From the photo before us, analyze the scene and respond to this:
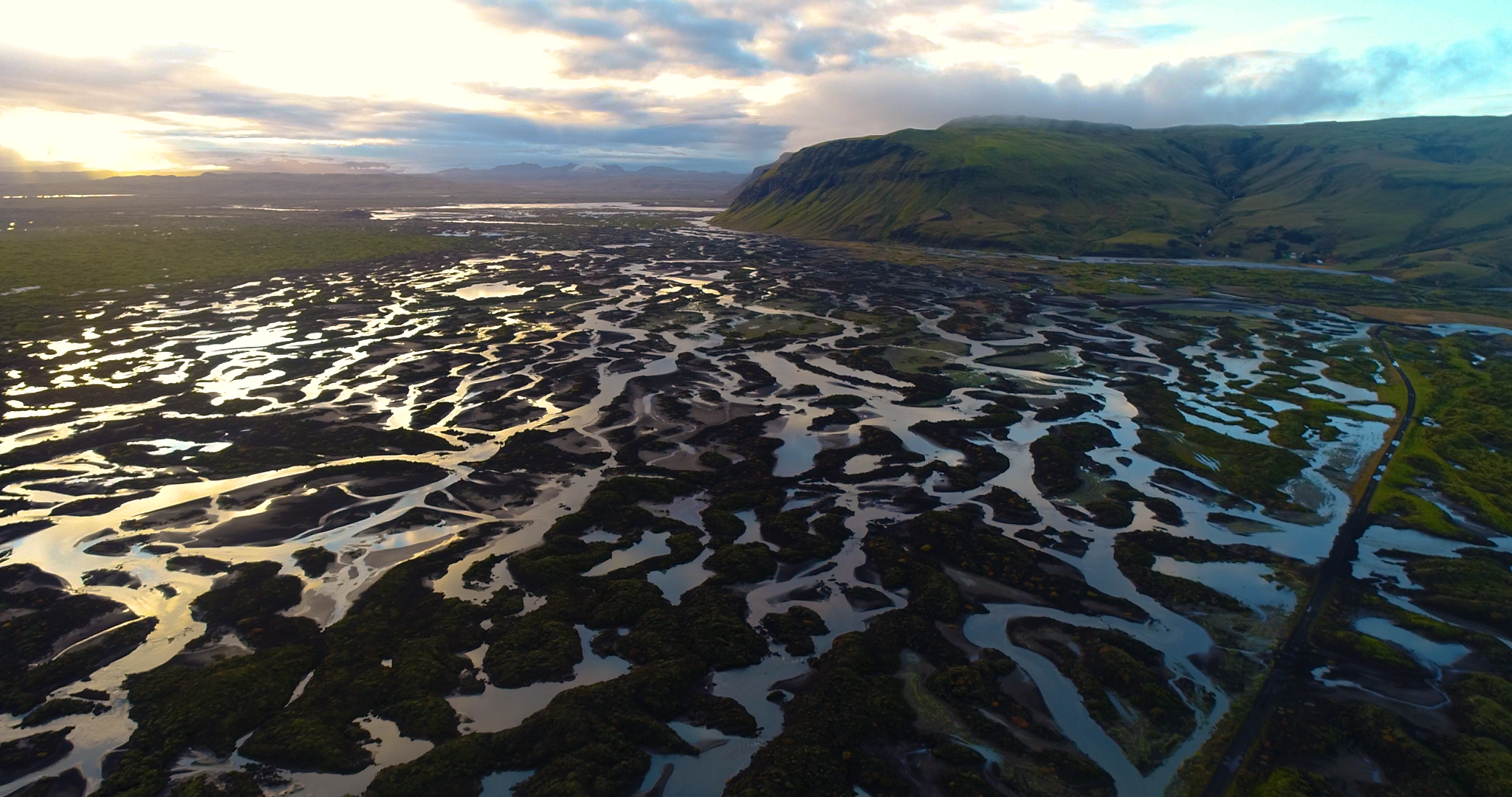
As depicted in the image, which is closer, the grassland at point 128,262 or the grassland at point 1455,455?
the grassland at point 1455,455

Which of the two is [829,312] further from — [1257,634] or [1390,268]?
[1390,268]

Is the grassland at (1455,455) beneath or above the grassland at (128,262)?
beneath

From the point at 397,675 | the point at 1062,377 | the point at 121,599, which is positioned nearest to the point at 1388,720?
the point at 397,675

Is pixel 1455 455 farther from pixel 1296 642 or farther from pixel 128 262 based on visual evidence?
pixel 128 262

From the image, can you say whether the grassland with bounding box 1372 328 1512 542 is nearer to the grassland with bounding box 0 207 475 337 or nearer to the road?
the road

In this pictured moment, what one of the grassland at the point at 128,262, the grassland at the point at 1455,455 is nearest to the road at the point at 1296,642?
the grassland at the point at 1455,455

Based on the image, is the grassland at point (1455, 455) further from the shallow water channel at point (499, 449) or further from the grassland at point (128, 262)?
the grassland at point (128, 262)

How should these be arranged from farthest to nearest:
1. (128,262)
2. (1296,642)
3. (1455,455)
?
(128,262) → (1455,455) → (1296,642)

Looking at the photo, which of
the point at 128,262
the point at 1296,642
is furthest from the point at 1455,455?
the point at 128,262

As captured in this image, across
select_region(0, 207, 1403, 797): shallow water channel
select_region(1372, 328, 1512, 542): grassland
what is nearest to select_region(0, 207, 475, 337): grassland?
select_region(0, 207, 1403, 797): shallow water channel
